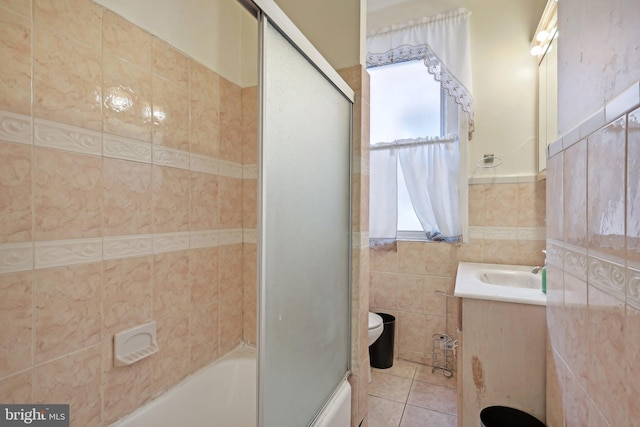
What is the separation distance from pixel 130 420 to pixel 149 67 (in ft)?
4.49

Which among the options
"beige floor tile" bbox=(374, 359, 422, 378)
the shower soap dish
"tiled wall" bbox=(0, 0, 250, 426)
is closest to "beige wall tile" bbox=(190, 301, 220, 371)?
"tiled wall" bbox=(0, 0, 250, 426)

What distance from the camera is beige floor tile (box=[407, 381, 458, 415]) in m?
1.87

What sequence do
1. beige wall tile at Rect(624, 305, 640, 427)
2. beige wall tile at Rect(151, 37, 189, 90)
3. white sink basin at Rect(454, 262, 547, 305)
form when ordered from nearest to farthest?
beige wall tile at Rect(624, 305, 640, 427)
beige wall tile at Rect(151, 37, 189, 90)
white sink basin at Rect(454, 262, 547, 305)

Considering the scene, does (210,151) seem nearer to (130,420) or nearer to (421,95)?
(130,420)

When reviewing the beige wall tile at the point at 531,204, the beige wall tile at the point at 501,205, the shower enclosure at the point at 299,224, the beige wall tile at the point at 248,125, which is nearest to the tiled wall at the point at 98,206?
the beige wall tile at the point at 248,125

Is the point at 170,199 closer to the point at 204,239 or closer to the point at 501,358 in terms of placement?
the point at 204,239

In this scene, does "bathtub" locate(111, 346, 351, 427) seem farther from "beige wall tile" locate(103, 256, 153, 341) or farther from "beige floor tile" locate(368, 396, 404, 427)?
"beige floor tile" locate(368, 396, 404, 427)

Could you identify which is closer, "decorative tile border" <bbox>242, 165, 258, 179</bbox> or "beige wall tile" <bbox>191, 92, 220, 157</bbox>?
"beige wall tile" <bbox>191, 92, 220, 157</bbox>

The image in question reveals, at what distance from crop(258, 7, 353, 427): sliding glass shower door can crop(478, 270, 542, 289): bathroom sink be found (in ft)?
3.82

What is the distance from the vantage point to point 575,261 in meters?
0.84

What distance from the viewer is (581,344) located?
798 mm

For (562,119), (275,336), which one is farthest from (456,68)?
(275,336)

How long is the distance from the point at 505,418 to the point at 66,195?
1913 mm

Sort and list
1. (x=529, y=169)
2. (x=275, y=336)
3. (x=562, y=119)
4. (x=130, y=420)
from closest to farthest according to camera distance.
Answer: (x=275, y=336), (x=562, y=119), (x=130, y=420), (x=529, y=169)
